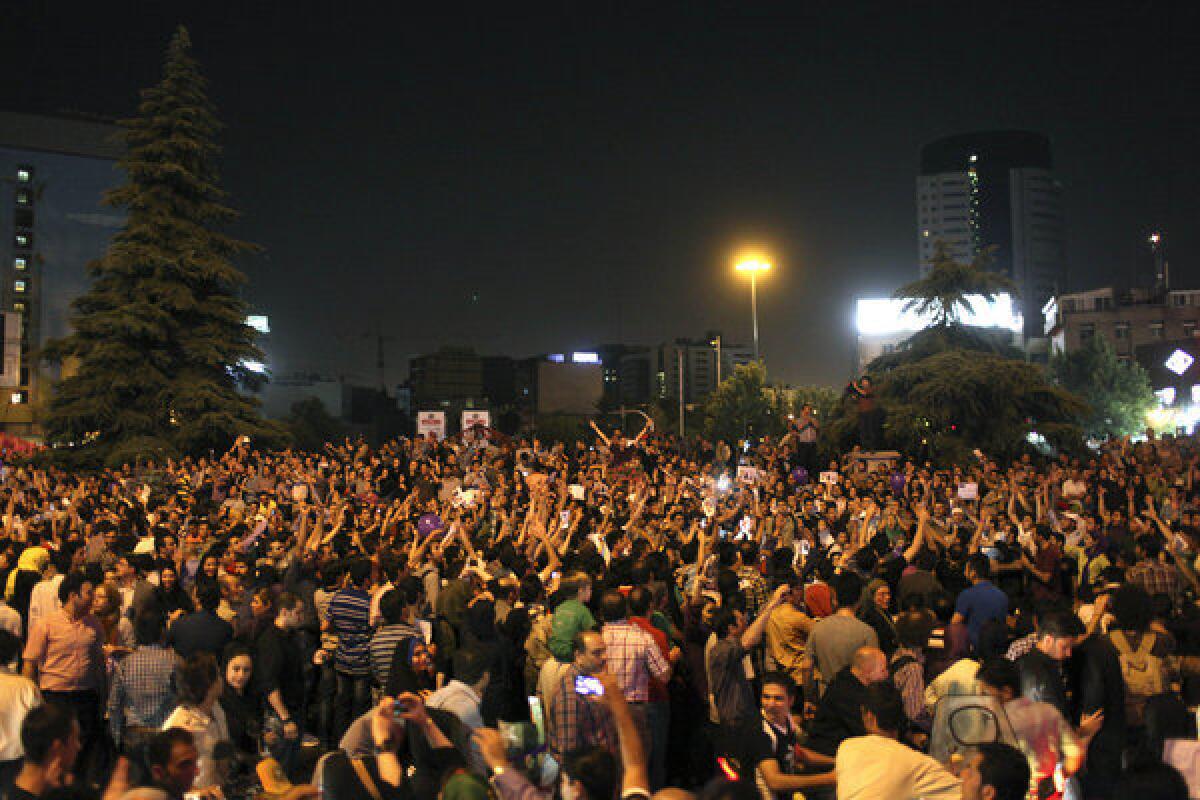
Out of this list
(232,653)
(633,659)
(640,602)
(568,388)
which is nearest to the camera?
(633,659)

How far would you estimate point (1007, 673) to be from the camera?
18.7 feet

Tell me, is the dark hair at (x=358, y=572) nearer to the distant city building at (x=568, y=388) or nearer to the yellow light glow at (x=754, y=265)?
the yellow light glow at (x=754, y=265)

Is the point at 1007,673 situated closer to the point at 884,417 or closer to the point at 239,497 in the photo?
the point at 239,497

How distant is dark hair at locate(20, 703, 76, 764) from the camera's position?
4.59 metres

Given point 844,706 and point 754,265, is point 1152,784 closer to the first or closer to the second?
point 844,706

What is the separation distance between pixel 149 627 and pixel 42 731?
7.44ft

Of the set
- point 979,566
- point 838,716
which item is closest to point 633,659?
point 838,716

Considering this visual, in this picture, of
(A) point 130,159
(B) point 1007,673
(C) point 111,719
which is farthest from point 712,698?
(A) point 130,159

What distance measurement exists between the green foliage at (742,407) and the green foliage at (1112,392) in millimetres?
37422

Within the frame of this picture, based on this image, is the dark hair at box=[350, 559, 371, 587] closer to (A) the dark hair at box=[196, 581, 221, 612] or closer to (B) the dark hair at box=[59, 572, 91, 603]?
(A) the dark hair at box=[196, 581, 221, 612]

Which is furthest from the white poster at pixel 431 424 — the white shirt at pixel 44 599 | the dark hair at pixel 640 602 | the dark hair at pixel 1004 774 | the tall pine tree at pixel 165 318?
the dark hair at pixel 1004 774

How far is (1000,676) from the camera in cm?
568

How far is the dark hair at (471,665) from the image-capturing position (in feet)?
21.7

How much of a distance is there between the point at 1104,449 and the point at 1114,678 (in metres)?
21.0
